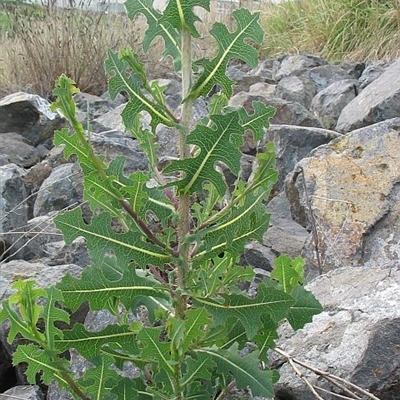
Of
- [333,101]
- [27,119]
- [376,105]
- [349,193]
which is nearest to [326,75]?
[333,101]

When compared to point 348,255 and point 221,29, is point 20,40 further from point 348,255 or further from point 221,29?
point 221,29

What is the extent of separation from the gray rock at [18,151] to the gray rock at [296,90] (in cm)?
178

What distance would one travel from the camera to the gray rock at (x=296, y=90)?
5809 mm

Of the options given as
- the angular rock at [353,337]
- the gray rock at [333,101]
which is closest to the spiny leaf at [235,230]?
the angular rock at [353,337]

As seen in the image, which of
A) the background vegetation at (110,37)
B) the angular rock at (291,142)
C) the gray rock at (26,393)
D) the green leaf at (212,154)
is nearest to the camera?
the green leaf at (212,154)

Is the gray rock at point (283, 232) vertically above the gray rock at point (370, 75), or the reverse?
the gray rock at point (283, 232)

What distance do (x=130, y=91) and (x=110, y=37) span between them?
23.6 feet

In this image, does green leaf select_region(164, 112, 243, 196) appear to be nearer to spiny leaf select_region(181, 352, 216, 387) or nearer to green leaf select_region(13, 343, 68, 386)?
spiny leaf select_region(181, 352, 216, 387)

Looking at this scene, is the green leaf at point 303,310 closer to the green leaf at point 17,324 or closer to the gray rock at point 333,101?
the green leaf at point 17,324

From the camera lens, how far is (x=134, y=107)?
1.34 m

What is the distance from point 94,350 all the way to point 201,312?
0.23 metres

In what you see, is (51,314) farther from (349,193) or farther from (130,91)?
(349,193)

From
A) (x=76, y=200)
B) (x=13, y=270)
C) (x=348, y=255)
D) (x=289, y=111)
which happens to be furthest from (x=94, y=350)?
(x=289, y=111)

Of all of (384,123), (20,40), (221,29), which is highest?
(221,29)
